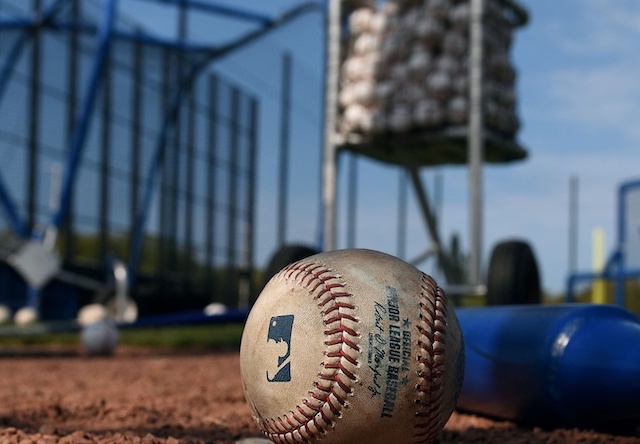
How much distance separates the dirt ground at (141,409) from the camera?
2.82 meters

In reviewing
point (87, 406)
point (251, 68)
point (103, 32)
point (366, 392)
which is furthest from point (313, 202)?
point (366, 392)

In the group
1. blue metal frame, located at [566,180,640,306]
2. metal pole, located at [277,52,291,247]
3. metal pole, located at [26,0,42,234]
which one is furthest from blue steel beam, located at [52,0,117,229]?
metal pole, located at [277,52,291,247]

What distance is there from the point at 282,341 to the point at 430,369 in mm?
402

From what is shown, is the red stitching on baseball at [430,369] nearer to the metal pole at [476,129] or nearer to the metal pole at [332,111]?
the metal pole at [476,129]

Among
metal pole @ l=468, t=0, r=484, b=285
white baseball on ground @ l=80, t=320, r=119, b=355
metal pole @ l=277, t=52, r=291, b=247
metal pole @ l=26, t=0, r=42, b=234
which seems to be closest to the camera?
metal pole @ l=468, t=0, r=484, b=285

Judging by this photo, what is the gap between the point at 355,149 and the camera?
8.01m

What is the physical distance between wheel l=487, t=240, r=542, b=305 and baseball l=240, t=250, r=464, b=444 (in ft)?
12.3

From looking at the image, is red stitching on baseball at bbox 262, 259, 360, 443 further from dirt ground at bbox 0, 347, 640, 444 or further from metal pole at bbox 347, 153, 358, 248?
metal pole at bbox 347, 153, 358, 248

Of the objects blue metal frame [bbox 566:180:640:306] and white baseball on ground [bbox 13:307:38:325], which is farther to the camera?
white baseball on ground [bbox 13:307:38:325]

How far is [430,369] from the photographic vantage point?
226 cm

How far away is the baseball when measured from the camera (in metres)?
2.20

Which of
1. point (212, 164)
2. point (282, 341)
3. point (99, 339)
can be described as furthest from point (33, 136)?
point (282, 341)

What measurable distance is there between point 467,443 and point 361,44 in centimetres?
553

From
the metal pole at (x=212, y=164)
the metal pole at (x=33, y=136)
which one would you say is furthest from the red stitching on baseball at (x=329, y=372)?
the metal pole at (x=212, y=164)
